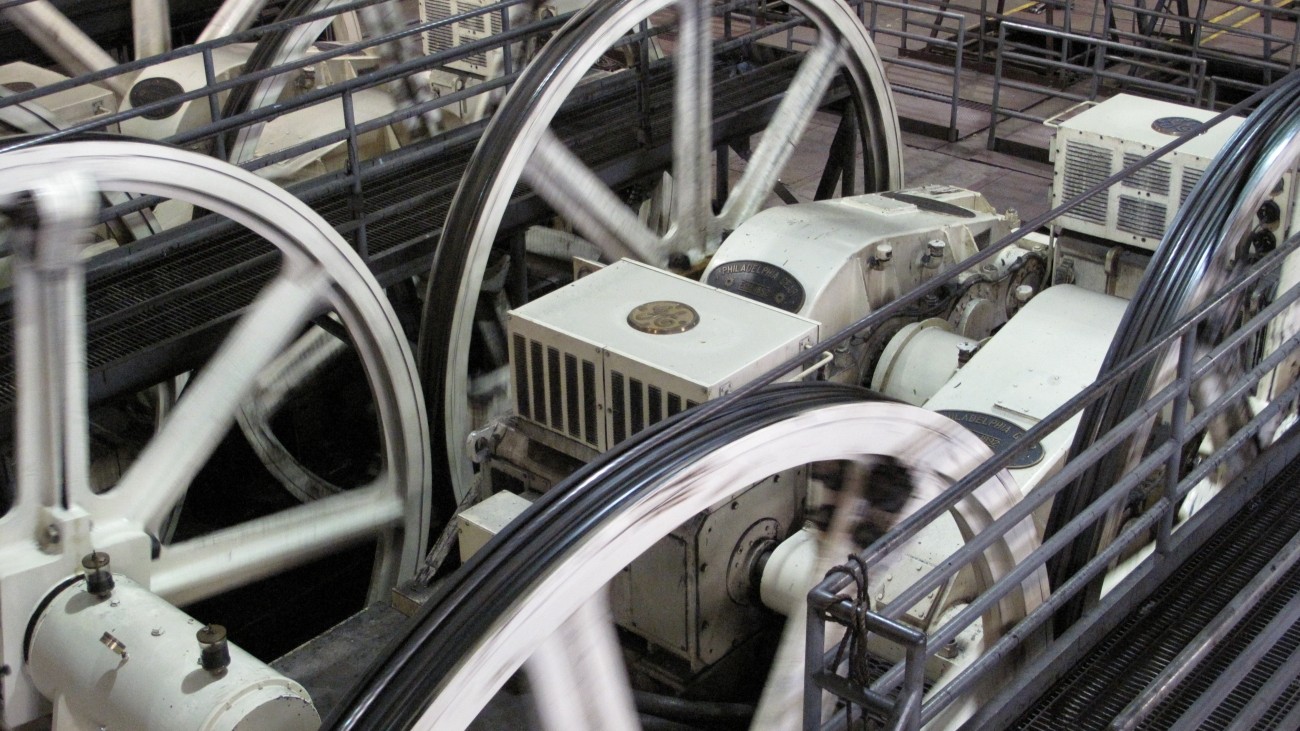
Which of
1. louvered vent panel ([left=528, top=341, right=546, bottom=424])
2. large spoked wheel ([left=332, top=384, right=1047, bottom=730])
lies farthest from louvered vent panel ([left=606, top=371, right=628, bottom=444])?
large spoked wheel ([left=332, top=384, right=1047, bottom=730])

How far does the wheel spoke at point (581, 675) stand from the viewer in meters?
3.00

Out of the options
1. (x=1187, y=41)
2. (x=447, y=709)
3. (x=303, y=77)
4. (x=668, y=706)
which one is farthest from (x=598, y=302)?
(x=1187, y=41)

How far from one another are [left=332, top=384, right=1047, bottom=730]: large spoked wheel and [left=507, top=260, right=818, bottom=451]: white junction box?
36.1 inches

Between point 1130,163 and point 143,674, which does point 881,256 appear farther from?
point 143,674

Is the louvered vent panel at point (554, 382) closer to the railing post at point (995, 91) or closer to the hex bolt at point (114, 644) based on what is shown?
the hex bolt at point (114, 644)

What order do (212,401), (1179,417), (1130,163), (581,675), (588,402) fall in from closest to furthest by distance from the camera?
(581,675) → (1179,417) → (588,402) → (212,401) → (1130,163)

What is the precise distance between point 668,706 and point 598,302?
55.5 inches

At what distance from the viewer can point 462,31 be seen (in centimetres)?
856

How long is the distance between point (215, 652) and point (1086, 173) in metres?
4.93

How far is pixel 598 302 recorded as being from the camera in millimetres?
5102

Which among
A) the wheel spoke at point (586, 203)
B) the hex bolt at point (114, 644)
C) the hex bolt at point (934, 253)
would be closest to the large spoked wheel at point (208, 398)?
the hex bolt at point (114, 644)

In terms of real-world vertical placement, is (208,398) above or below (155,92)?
below

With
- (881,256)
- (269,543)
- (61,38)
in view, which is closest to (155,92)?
(61,38)

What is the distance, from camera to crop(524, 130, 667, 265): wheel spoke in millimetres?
6379
